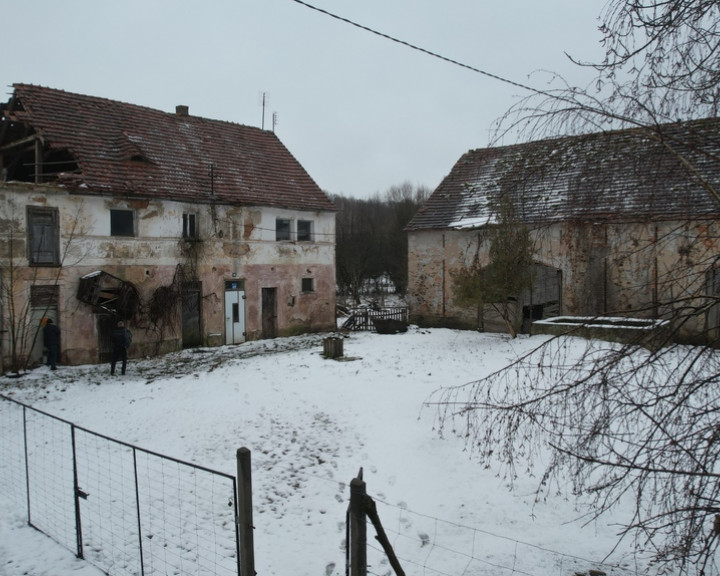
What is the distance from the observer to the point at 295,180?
80.9 feet

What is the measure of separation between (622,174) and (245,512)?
12.9 ft

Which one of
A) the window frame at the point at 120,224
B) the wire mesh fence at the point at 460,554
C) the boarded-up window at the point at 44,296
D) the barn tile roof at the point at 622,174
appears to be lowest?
the wire mesh fence at the point at 460,554

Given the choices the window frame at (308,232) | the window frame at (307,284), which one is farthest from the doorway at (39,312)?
the window frame at (308,232)

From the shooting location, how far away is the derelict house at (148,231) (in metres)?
16.4

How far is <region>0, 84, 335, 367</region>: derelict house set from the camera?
16422 millimetres

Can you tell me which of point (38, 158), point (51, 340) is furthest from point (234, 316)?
point (38, 158)

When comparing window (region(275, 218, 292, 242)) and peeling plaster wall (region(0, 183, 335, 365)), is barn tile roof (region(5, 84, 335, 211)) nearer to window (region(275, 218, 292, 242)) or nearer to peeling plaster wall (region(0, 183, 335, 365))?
peeling plaster wall (region(0, 183, 335, 365))

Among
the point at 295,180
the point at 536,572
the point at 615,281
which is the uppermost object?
the point at 295,180

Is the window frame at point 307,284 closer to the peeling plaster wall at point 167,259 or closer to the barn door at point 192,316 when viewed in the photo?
the peeling plaster wall at point 167,259

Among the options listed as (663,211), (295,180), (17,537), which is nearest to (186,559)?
(17,537)

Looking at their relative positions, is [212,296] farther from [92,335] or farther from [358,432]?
[358,432]

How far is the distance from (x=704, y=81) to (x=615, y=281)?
17.4 metres

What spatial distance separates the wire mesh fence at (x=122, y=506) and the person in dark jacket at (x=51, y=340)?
5988 millimetres

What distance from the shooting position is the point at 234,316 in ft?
69.6
